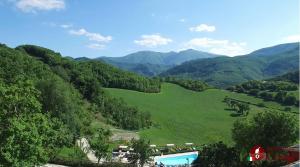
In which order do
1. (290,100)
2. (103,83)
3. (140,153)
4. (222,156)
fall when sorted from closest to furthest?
1. (222,156)
2. (140,153)
3. (103,83)
4. (290,100)

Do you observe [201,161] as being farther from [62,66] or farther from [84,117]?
[62,66]

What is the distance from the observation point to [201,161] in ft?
165

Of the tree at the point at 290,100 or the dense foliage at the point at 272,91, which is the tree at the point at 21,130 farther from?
the dense foliage at the point at 272,91

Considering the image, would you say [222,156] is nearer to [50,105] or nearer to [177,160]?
[177,160]

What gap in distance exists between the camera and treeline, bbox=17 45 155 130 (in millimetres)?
94438

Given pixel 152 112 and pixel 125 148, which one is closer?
pixel 125 148

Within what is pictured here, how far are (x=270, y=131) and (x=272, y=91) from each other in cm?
12056

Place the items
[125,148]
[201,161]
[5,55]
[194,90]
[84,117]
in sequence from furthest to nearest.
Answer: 1. [194,90]
2. [5,55]
3. [84,117]
4. [125,148]
5. [201,161]

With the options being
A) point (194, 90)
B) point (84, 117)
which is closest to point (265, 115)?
point (84, 117)

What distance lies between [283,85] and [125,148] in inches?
4533

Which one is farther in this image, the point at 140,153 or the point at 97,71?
the point at 97,71

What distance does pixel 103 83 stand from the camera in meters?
132

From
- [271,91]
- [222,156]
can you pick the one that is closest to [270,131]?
[222,156]

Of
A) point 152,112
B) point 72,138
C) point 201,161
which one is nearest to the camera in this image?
point 201,161
